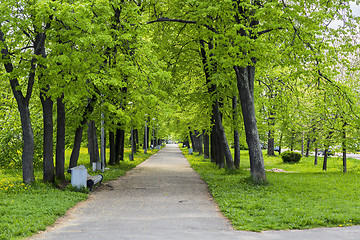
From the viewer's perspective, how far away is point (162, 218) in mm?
9039

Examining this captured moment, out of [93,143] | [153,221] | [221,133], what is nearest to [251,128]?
[221,133]

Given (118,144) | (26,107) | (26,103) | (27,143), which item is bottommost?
(118,144)

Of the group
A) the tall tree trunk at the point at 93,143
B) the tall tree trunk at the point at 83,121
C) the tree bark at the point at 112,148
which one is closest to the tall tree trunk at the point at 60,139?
the tall tree trunk at the point at 83,121

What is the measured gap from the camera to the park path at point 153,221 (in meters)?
7.28

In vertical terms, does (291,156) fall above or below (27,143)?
below

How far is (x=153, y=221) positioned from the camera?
8.66m

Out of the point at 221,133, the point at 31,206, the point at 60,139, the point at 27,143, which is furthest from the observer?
the point at 221,133

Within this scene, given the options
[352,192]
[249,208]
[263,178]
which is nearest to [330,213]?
[249,208]

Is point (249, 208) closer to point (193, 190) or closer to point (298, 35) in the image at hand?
point (193, 190)

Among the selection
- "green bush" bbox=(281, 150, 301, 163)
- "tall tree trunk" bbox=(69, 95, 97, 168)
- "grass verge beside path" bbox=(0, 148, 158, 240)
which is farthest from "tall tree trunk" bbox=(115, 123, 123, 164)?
"green bush" bbox=(281, 150, 301, 163)

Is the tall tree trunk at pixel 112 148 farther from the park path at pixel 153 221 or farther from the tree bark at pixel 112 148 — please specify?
the park path at pixel 153 221

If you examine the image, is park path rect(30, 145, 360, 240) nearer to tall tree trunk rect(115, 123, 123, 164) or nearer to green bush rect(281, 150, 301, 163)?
tall tree trunk rect(115, 123, 123, 164)

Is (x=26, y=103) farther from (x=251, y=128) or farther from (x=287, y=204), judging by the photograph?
(x=287, y=204)

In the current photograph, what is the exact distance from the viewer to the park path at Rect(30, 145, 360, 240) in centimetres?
728
